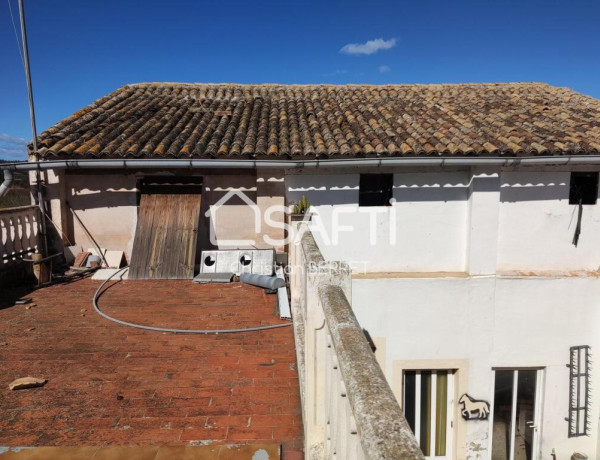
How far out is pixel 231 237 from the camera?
855 cm

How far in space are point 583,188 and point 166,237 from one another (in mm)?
7875

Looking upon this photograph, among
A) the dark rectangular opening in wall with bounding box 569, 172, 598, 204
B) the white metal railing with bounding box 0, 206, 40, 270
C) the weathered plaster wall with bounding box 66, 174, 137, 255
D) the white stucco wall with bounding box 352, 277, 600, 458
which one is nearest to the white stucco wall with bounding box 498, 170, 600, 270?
the dark rectangular opening in wall with bounding box 569, 172, 598, 204

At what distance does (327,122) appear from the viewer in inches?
352

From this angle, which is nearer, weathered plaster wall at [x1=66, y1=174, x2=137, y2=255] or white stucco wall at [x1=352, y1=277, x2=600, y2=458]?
white stucco wall at [x1=352, y1=277, x2=600, y2=458]

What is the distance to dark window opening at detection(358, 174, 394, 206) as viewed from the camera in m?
7.70

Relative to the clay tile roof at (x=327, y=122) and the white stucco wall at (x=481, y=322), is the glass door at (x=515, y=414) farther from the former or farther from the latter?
the clay tile roof at (x=327, y=122)

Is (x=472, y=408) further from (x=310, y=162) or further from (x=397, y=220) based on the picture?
(x=310, y=162)

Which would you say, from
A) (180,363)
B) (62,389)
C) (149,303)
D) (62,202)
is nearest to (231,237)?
(149,303)

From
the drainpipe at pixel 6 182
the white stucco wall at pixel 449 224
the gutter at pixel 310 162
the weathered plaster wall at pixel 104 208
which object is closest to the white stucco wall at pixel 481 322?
the white stucco wall at pixel 449 224

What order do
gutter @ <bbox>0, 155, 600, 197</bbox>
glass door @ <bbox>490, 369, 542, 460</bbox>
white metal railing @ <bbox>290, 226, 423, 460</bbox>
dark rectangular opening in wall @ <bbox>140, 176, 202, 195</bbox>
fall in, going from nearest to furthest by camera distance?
1. white metal railing @ <bbox>290, 226, 423, 460</bbox>
2. gutter @ <bbox>0, 155, 600, 197</bbox>
3. glass door @ <bbox>490, 369, 542, 460</bbox>
4. dark rectangular opening in wall @ <bbox>140, 176, 202, 195</bbox>

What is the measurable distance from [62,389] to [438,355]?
5971 millimetres

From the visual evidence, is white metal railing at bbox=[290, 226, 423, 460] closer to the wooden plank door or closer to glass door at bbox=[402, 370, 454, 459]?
the wooden plank door

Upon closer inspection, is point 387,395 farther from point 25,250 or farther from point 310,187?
point 25,250

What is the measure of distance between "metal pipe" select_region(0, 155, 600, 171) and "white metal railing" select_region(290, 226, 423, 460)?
3756mm
